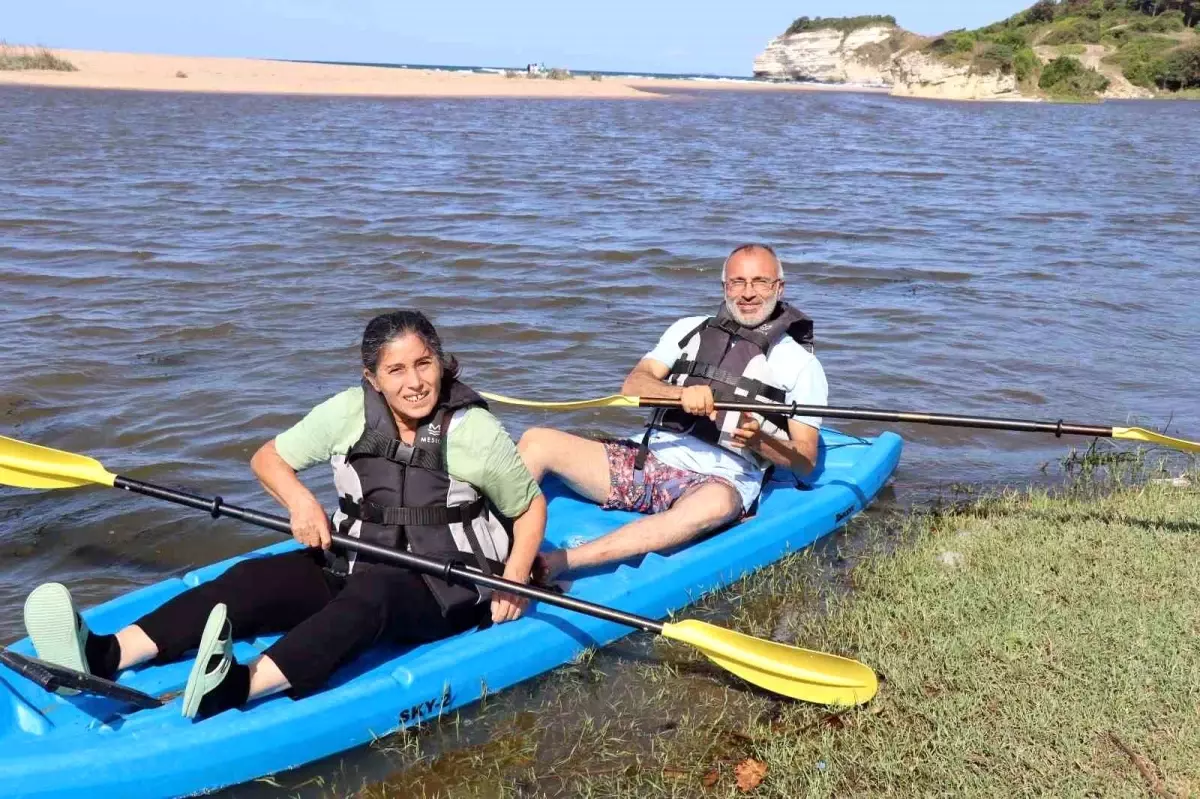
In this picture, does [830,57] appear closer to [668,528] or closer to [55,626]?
[668,528]

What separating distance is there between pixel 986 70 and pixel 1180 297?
4455 cm

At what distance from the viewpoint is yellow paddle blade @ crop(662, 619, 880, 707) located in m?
3.23

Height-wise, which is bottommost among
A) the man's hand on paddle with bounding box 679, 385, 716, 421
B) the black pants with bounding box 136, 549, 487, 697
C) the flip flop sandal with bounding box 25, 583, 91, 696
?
the black pants with bounding box 136, 549, 487, 697

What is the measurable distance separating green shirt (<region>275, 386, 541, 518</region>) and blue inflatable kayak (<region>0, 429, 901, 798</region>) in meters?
0.49

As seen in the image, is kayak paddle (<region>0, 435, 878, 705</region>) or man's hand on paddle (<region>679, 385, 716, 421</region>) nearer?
kayak paddle (<region>0, 435, 878, 705</region>)

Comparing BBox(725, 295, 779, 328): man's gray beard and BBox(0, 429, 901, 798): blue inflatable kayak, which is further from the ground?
BBox(725, 295, 779, 328): man's gray beard

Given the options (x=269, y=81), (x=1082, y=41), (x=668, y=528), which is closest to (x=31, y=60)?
(x=269, y=81)

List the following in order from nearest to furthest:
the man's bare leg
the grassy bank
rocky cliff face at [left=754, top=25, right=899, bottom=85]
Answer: the grassy bank → the man's bare leg → rocky cliff face at [left=754, top=25, right=899, bottom=85]

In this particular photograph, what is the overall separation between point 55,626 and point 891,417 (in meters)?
3.07

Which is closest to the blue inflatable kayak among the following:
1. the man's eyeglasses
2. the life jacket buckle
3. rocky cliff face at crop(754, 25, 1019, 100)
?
the life jacket buckle

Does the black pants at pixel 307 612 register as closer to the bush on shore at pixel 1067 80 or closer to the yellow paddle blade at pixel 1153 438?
the yellow paddle blade at pixel 1153 438

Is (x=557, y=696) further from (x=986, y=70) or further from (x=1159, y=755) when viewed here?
(x=986, y=70)

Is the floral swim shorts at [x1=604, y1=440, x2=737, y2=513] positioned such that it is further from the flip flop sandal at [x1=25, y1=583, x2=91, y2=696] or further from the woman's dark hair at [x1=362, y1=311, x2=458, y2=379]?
the flip flop sandal at [x1=25, y1=583, x2=91, y2=696]

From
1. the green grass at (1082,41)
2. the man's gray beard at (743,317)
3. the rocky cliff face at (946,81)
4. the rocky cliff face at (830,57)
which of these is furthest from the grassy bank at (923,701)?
the rocky cliff face at (830,57)
